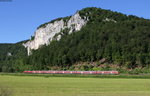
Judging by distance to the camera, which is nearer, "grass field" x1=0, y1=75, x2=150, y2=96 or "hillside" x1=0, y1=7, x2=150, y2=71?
"grass field" x1=0, y1=75, x2=150, y2=96

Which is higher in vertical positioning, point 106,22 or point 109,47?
point 106,22

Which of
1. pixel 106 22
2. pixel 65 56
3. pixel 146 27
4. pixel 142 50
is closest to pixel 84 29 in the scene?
pixel 106 22

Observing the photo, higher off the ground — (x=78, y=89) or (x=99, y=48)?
(x=99, y=48)

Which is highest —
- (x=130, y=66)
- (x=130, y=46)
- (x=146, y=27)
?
(x=146, y=27)

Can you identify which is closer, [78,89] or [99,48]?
[78,89]

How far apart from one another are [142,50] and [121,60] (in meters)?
12.6

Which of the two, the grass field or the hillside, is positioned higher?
the hillside

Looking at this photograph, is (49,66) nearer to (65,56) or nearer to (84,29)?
(65,56)

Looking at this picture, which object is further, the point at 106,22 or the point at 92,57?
the point at 106,22

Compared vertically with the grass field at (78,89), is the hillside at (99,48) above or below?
above

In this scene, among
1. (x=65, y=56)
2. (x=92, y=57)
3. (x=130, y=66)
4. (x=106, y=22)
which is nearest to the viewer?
(x=130, y=66)

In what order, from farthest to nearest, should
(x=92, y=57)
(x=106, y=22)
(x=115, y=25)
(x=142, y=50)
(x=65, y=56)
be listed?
(x=106, y=22) < (x=115, y=25) < (x=65, y=56) < (x=92, y=57) < (x=142, y=50)

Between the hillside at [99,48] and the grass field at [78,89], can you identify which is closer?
the grass field at [78,89]

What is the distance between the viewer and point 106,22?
645 feet
